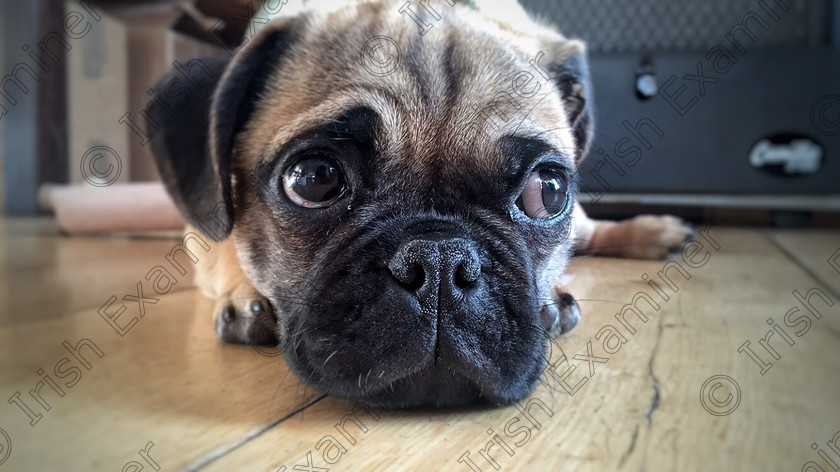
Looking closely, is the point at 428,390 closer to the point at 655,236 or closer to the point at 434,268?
the point at 434,268

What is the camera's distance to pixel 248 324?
1325 mm

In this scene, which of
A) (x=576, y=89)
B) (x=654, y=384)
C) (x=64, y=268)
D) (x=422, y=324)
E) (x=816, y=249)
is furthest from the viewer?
(x=64, y=268)

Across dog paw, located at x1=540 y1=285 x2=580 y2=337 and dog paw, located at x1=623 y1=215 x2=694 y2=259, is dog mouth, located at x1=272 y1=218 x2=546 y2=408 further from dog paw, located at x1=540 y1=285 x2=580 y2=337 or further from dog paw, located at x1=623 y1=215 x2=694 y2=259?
dog paw, located at x1=623 y1=215 x2=694 y2=259

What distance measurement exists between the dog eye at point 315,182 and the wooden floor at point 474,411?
32 cm

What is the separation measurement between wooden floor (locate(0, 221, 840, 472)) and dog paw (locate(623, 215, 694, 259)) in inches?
17.0

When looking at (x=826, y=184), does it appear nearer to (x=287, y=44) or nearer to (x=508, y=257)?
(x=508, y=257)

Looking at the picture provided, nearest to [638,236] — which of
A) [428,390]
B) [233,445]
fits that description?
[428,390]

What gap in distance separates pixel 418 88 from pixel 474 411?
0.61 meters

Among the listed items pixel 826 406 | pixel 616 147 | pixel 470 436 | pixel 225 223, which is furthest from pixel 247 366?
pixel 616 147

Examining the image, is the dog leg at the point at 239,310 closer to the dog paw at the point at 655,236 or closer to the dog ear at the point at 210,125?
the dog ear at the point at 210,125

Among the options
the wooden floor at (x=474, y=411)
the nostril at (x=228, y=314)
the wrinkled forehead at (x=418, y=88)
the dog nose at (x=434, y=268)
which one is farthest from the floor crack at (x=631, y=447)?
the nostril at (x=228, y=314)

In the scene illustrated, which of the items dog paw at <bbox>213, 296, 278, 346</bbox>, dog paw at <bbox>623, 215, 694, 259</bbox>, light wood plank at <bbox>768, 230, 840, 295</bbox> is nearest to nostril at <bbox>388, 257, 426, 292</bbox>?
dog paw at <bbox>213, 296, 278, 346</bbox>

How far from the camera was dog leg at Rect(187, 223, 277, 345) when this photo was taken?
1323 mm

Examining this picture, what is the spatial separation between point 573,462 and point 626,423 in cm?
14
